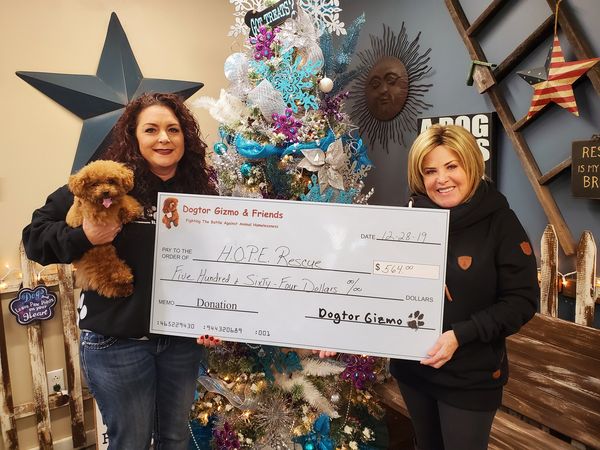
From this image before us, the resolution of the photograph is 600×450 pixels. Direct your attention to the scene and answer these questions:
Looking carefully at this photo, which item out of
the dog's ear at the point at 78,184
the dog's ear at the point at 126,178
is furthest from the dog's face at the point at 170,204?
the dog's ear at the point at 78,184

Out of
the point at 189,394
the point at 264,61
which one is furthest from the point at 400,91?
the point at 189,394

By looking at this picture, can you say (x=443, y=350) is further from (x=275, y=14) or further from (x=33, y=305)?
(x=33, y=305)

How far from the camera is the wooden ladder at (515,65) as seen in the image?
5.17 feet

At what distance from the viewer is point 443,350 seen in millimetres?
1098

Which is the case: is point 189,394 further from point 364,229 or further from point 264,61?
point 264,61

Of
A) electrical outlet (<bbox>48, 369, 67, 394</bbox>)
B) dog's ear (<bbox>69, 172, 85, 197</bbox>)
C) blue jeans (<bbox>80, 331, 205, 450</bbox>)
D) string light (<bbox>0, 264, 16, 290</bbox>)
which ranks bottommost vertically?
electrical outlet (<bbox>48, 369, 67, 394</bbox>)

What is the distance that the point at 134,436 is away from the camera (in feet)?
4.06

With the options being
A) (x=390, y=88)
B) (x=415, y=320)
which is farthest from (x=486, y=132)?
(x=415, y=320)

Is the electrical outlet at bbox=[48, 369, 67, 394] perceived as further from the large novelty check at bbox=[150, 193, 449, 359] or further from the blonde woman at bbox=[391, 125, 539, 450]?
the blonde woman at bbox=[391, 125, 539, 450]

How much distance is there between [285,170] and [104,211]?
86 cm

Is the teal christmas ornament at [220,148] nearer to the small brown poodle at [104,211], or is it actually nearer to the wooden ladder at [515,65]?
the small brown poodle at [104,211]

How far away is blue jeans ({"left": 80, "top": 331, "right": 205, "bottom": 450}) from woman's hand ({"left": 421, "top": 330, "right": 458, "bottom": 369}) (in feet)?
2.26

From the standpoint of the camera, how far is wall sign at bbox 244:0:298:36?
6.11ft

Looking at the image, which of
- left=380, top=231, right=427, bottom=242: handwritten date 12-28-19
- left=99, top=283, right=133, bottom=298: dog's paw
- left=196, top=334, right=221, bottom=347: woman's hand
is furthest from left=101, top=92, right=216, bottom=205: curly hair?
left=380, top=231, right=427, bottom=242: handwritten date 12-28-19
